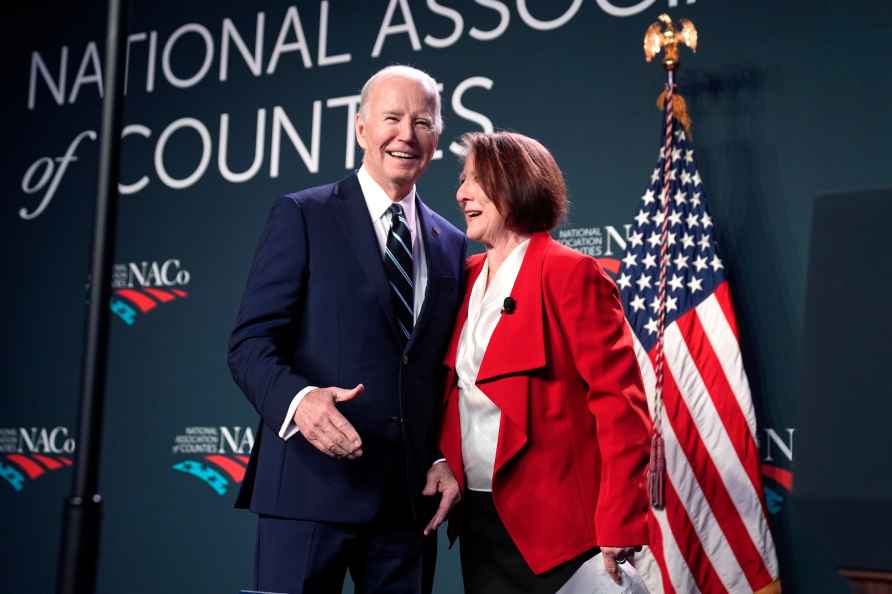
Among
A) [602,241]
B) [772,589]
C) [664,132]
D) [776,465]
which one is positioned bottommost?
[772,589]

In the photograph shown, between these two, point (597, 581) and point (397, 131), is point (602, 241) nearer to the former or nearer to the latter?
point (397, 131)

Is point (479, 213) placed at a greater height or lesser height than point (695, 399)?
greater

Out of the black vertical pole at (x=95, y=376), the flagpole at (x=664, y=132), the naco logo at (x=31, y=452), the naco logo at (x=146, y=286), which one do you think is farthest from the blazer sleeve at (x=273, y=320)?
the naco logo at (x=31, y=452)

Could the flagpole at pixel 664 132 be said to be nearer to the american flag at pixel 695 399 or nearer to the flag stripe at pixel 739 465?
the american flag at pixel 695 399

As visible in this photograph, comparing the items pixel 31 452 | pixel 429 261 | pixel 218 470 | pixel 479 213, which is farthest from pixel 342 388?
pixel 31 452

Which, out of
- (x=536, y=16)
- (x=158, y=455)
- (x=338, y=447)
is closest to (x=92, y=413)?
(x=338, y=447)

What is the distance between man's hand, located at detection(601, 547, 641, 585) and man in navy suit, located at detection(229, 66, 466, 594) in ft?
1.02

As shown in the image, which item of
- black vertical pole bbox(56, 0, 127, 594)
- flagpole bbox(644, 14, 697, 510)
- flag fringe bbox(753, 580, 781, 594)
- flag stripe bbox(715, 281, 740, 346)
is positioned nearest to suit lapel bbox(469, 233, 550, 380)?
black vertical pole bbox(56, 0, 127, 594)

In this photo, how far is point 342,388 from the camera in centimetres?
191

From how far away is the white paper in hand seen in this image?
6.32 ft

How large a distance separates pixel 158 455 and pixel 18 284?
1395 mm

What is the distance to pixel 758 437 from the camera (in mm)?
3648

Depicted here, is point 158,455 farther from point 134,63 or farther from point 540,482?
point 540,482

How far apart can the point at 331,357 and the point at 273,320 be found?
0.43 ft
